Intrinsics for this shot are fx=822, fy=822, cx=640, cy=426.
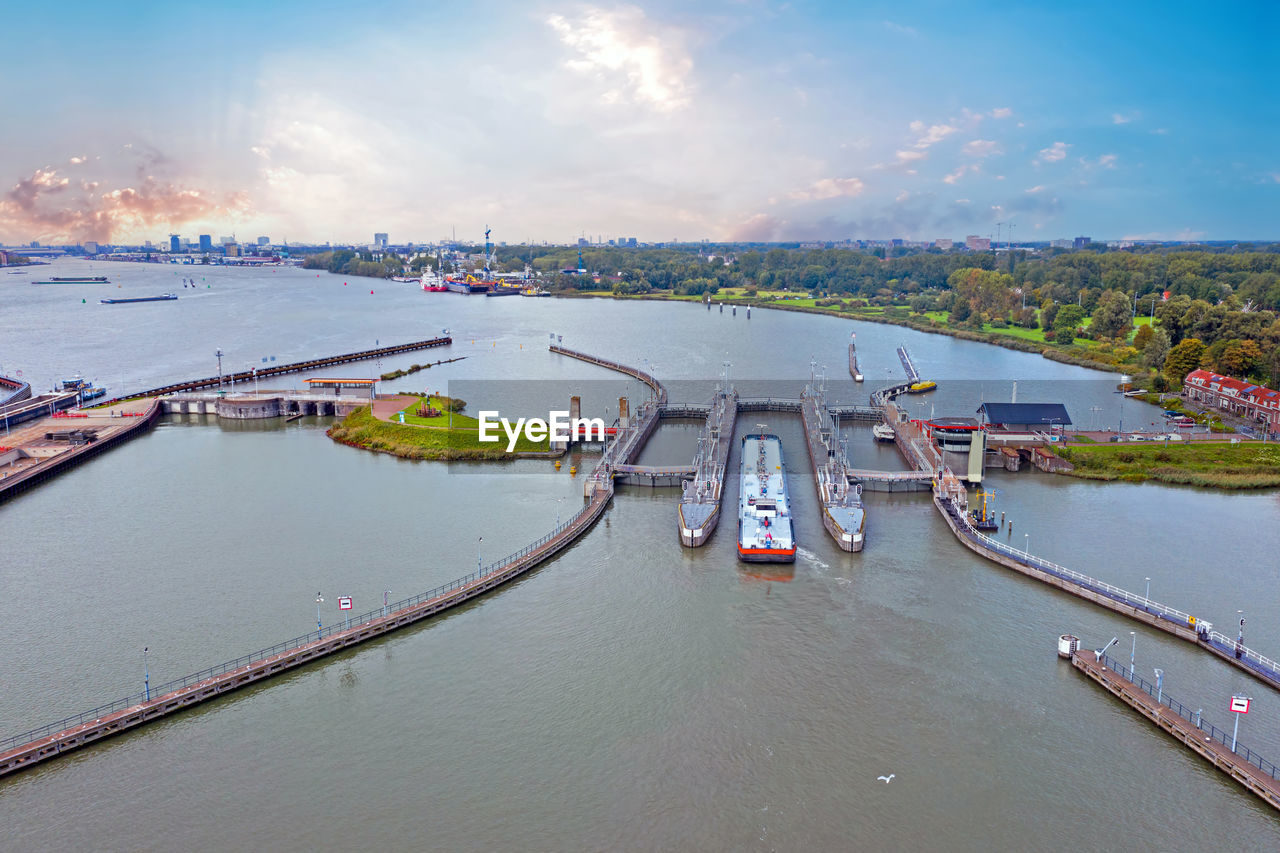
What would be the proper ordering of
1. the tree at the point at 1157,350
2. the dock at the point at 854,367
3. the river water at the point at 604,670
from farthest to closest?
the dock at the point at 854,367 → the tree at the point at 1157,350 → the river water at the point at 604,670

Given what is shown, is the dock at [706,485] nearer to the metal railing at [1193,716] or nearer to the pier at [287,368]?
the metal railing at [1193,716]

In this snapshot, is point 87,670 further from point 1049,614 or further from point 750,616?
point 1049,614

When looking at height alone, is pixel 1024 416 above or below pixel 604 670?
above

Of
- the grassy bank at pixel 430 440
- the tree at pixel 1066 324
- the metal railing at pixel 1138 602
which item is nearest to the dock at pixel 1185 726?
the metal railing at pixel 1138 602

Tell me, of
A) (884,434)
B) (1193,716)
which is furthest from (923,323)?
(1193,716)

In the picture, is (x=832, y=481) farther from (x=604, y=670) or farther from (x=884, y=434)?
(x=604, y=670)

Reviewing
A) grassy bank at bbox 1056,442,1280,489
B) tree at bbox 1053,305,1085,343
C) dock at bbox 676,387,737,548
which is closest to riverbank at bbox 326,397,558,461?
dock at bbox 676,387,737,548
